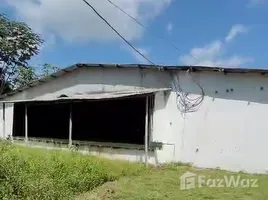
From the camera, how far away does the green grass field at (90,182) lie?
7758 mm

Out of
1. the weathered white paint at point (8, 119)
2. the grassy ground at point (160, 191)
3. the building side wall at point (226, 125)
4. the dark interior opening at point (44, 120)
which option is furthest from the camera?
the weathered white paint at point (8, 119)

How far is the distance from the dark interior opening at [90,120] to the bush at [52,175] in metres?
2.88

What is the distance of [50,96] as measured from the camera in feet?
62.0

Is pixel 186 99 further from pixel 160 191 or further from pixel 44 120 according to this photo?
pixel 44 120

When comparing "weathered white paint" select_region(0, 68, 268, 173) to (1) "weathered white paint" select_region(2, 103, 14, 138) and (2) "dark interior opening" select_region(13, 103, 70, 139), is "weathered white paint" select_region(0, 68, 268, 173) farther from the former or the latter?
(1) "weathered white paint" select_region(2, 103, 14, 138)

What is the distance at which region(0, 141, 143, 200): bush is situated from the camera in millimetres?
7598

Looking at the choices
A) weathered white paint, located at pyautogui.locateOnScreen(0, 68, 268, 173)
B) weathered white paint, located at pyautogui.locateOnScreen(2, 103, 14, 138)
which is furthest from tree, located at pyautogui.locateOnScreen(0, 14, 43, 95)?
weathered white paint, located at pyautogui.locateOnScreen(0, 68, 268, 173)

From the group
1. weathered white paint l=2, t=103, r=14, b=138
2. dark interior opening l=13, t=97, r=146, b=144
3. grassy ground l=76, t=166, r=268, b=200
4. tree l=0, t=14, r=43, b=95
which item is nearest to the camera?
grassy ground l=76, t=166, r=268, b=200

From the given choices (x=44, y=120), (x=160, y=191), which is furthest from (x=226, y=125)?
(x=44, y=120)

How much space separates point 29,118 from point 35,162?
978cm

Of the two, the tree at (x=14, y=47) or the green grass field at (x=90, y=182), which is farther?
the tree at (x=14, y=47)

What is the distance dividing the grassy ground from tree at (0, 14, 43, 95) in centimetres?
2245

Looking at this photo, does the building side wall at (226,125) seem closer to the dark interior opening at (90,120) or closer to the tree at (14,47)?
the dark interior opening at (90,120)

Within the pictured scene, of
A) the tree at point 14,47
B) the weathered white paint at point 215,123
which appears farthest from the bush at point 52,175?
the tree at point 14,47
